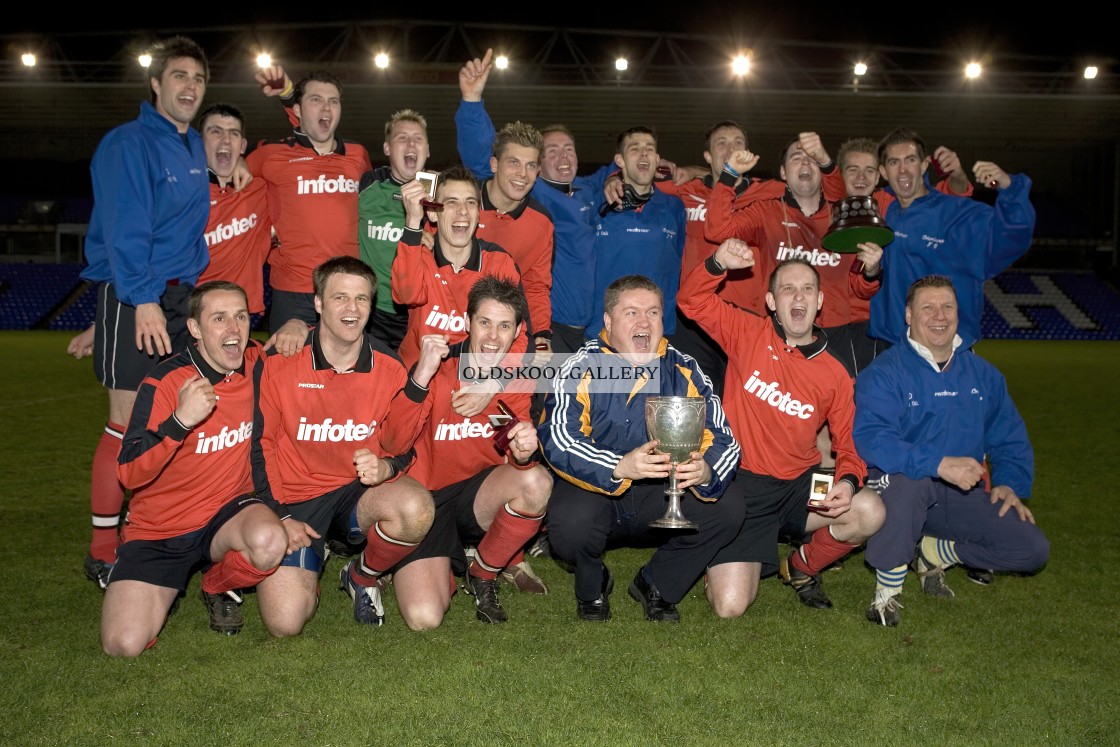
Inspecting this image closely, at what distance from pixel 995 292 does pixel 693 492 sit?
2795 cm

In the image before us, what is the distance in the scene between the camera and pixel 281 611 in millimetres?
3596

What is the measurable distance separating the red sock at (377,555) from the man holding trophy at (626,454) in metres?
0.65

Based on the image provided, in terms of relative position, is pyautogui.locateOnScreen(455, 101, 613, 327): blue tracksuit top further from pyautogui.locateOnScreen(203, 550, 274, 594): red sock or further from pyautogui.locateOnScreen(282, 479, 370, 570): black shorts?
pyautogui.locateOnScreen(203, 550, 274, 594): red sock

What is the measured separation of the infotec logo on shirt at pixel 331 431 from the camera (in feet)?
12.9

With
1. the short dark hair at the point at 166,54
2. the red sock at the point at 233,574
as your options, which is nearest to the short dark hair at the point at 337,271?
the red sock at the point at 233,574

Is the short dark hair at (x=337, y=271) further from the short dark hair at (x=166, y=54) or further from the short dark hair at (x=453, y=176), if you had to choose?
the short dark hair at (x=166, y=54)

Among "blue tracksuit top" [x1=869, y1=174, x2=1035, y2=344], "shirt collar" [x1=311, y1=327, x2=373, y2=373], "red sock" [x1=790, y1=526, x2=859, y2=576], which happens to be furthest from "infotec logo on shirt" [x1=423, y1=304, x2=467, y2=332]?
"blue tracksuit top" [x1=869, y1=174, x2=1035, y2=344]

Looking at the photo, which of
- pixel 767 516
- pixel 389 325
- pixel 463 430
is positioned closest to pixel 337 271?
pixel 463 430

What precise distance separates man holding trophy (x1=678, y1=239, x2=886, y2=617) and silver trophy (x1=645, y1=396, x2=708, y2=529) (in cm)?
67

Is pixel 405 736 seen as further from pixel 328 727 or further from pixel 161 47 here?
pixel 161 47

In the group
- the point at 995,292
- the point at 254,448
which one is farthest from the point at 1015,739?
the point at 995,292

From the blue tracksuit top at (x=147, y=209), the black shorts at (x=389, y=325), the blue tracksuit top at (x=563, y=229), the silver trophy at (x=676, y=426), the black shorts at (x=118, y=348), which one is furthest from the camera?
the blue tracksuit top at (x=563, y=229)

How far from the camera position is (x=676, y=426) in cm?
339

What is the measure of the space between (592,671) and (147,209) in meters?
2.99
